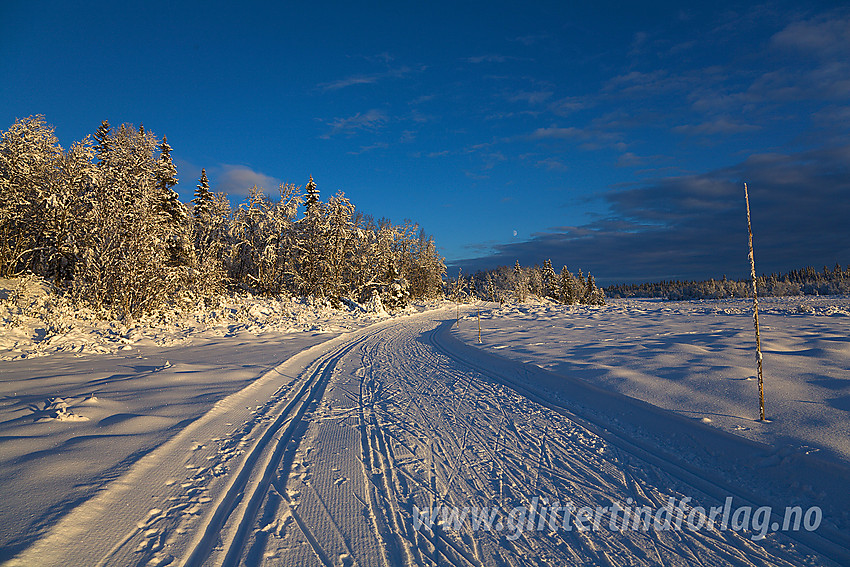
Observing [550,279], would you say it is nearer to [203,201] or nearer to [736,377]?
[203,201]

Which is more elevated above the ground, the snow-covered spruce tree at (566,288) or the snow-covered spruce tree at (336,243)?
the snow-covered spruce tree at (336,243)

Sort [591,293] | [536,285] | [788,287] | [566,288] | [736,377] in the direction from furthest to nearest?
[536,285]
[591,293]
[566,288]
[788,287]
[736,377]

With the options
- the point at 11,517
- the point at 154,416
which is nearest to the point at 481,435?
the point at 11,517

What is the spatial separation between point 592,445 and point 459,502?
227 centimetres

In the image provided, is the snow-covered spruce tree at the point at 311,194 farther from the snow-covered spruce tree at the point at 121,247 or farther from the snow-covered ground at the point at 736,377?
the snow-covered ground at the point at 736,377

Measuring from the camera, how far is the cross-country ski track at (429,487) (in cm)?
284

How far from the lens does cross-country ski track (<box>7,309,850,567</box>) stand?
112 inches

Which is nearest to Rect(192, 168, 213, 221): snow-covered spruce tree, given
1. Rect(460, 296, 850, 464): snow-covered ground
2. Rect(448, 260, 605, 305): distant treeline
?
Rect(460, 296, 850, 464): snow-covered ground

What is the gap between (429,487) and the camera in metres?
3.82

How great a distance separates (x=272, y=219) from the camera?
32.6 m

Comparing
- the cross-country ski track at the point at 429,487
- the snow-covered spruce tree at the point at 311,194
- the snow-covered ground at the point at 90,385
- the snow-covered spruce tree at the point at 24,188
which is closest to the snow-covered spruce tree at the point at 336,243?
the snow-covered spruce tree at the point at 311,194

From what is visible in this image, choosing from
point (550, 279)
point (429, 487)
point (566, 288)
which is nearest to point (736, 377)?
point (429, 487)

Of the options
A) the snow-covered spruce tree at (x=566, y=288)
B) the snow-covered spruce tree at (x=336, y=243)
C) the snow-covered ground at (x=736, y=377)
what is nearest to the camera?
the snow-covered ground at (x=736, y=377)

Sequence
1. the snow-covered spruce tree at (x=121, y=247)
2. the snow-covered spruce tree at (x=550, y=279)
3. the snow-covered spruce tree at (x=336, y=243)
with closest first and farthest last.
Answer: the snow-covered spruce tree at (x=121, y=247), the snow-covered spruce tree at (x=336, y=243), the snow-covered spruce tree at (x=550, y=279)
